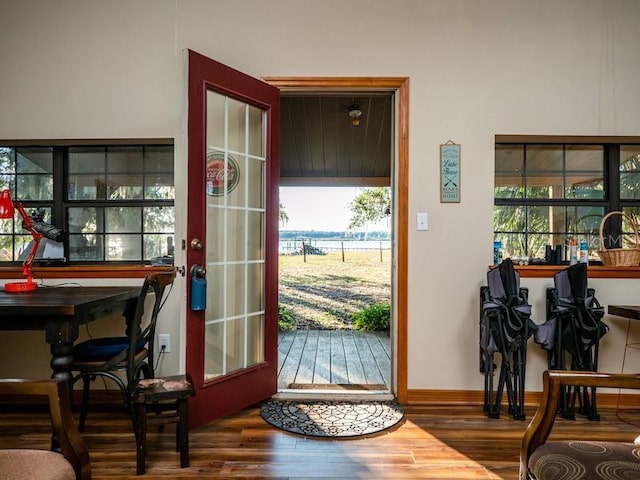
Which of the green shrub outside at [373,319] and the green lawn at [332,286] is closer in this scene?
the green shrub outside at [373,319]

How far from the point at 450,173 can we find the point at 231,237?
1.50 metres

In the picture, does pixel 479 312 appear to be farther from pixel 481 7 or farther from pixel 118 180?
pixel 118 180

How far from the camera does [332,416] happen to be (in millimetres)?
2479

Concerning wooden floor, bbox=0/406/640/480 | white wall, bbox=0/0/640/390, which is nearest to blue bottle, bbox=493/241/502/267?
white wall, bbox=0/0/640/390

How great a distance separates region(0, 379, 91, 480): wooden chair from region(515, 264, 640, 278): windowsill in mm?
2536

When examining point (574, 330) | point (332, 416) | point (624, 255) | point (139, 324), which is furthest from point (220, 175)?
point (624, 255)

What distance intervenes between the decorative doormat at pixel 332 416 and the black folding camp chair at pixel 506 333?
0.62 m

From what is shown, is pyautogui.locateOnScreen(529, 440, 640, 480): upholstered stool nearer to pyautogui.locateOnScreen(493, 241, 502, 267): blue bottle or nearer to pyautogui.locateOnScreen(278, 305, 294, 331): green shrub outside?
pyautogui.locateOnScreen(493, 241, 502, 267): blue bottle

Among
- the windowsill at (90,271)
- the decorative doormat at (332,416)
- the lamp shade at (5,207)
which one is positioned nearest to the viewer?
the lamp shade at (5,207)

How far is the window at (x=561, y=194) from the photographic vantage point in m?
2.95

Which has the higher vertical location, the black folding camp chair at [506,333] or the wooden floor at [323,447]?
the black folding camp chair at [506,333]

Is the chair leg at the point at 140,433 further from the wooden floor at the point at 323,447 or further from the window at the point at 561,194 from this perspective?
the window at the point at 561,194

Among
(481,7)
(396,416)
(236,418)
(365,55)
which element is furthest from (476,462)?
(481,7)

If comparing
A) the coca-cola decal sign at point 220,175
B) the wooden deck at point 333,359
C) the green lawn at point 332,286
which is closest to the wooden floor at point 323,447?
the wooden deck at point 333,359
